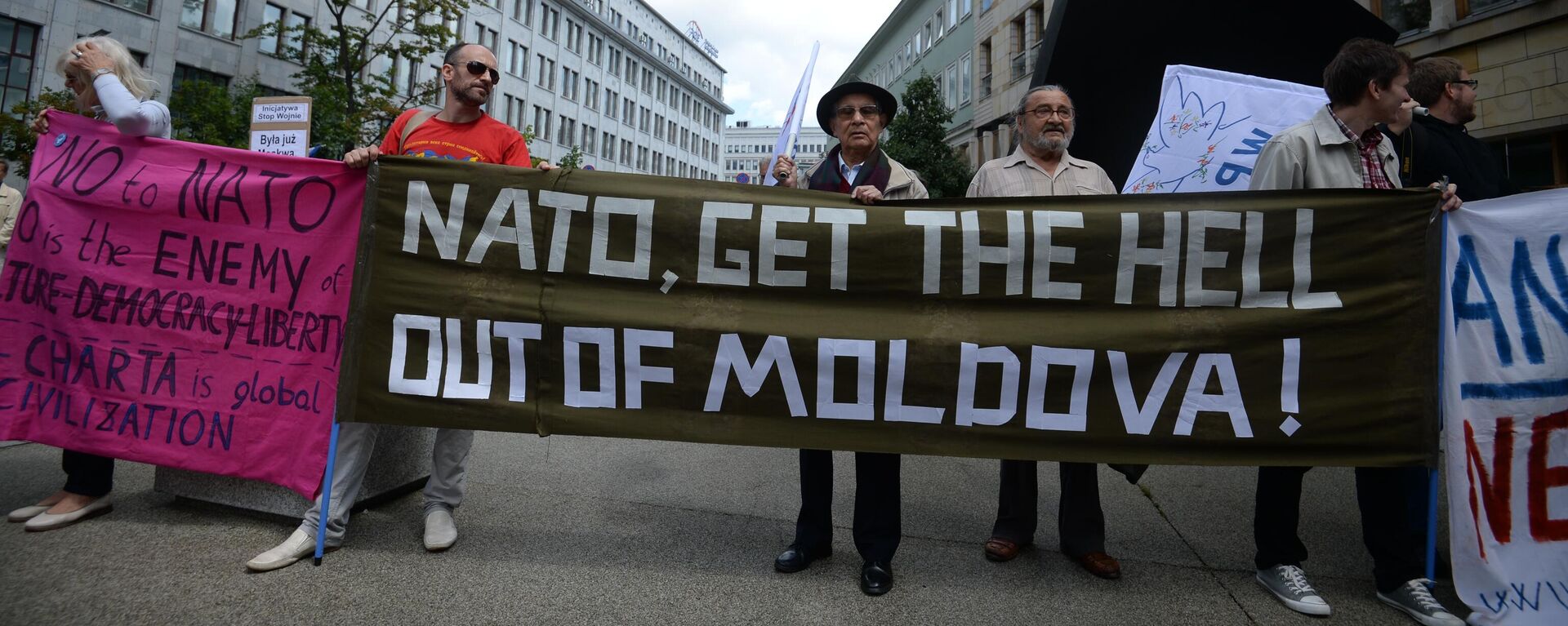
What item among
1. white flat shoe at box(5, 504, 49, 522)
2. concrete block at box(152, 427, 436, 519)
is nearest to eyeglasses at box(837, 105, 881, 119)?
concrete block at box(152, 427, 436, 519)

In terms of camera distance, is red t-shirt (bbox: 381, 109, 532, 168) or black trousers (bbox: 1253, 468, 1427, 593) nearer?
black trousers (bbox: 1253, 468, 1427, 593)

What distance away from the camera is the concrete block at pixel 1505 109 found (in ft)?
32.3

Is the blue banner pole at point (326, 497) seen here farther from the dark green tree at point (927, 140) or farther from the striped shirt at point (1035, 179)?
the dark green tree at point (927, 140)

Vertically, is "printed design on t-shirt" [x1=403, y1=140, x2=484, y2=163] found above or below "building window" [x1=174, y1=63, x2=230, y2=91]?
below

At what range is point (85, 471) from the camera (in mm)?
3277

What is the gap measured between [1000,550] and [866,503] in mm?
651

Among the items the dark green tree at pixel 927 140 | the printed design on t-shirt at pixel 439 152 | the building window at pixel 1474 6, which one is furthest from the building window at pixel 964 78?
the printed design on t-shirt at pixel 439 152

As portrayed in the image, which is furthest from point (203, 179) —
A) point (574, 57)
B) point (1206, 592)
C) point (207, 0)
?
point (574, 57)

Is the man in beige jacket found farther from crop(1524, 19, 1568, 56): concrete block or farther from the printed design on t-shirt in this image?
crop(1524, 19, 1568, 56): concrete block

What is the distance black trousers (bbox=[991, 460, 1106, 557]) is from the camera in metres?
3.16

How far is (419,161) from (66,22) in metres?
29.7

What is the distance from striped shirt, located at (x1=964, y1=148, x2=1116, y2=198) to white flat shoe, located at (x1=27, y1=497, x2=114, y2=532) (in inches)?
156

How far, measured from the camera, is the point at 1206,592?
296 centimetres

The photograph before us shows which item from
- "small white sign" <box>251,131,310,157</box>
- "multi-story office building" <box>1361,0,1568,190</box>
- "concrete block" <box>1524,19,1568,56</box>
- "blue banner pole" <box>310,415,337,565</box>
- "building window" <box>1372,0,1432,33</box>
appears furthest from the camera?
"building window" <box>1372,0,1432,33</box>
